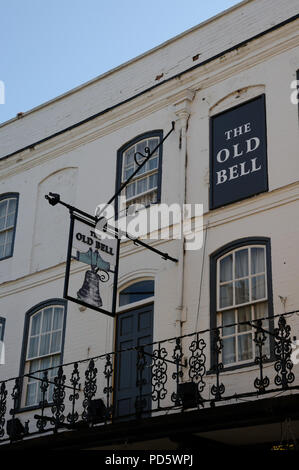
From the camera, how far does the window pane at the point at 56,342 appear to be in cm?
1545

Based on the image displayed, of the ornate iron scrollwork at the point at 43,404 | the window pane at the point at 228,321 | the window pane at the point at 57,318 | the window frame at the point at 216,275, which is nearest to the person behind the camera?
the window frame at the point at 216,275

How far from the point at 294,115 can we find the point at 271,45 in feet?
5.44

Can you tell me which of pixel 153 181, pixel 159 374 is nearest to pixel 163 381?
pixel 159 374

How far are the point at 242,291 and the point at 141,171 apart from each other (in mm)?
3945

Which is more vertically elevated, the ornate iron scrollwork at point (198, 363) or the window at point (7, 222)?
the window at point (7, 222)

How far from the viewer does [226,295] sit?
43.7 ft

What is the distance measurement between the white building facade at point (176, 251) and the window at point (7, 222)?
0.04 m

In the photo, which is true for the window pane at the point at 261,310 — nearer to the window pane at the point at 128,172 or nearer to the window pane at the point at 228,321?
the window pane at the point at 228,321

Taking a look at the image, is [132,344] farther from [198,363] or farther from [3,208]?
[3,208]

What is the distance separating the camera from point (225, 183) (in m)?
14.3

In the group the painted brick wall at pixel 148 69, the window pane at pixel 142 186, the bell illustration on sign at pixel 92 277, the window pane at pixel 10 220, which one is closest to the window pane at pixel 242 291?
the bell illustration on sign at pixel 92 277

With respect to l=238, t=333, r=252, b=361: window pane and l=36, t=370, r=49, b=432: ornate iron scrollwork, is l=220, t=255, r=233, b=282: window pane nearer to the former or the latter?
l=238, t=333, r=252, b=361: window pane

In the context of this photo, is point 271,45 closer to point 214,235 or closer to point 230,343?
point 214,235

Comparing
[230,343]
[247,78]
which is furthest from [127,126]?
[230,343]
